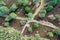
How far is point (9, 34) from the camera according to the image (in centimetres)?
166

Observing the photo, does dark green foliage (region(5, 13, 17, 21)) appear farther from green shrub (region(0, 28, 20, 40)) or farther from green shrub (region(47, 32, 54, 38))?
green shrub (region(47, 32, 54, 38))

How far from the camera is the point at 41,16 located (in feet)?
5.77

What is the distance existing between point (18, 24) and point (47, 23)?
0.73 ft

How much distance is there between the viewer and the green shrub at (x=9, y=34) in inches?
65.5

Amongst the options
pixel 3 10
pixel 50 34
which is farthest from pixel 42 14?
pixel 3 10

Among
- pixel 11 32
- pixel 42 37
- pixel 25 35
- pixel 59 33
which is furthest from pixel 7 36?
pixel 59 33

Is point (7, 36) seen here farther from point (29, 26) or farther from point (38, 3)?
point (38, 3)

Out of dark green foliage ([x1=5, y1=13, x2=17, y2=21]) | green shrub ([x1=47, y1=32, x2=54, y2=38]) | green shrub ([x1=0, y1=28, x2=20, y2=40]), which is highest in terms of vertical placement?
dark green foliage ([x1=5, y1=13, x2=17, y2=21])

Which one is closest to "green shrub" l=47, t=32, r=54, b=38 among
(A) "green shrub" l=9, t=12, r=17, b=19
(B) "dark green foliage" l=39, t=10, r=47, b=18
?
(B) "dark green foliage" l=39, t=10, r=47, b=18

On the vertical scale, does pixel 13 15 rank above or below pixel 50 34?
above

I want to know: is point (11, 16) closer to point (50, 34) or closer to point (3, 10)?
point (3, 10)

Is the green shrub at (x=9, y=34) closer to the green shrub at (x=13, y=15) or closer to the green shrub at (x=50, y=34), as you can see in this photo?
the green shrub at (x=13, y=15)

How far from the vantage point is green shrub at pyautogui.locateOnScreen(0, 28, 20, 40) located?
166 centimetres

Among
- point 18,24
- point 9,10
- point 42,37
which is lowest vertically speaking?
point 42,37
